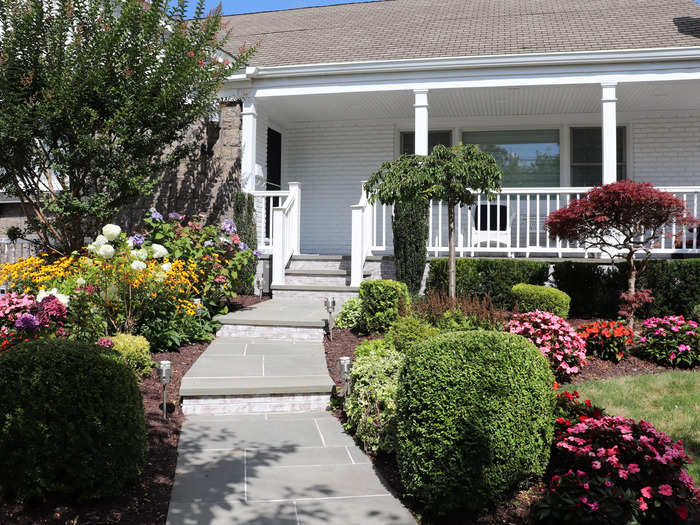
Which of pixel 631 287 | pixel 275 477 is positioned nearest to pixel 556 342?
pixel 631 287

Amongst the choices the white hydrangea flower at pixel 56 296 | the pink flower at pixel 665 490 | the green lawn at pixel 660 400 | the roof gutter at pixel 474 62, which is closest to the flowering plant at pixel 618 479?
the pink flower at pixel 665 490

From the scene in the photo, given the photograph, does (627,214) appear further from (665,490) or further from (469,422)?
(469,422)

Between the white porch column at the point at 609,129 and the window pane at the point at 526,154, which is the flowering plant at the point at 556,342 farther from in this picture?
the window pane at the point at 526,154

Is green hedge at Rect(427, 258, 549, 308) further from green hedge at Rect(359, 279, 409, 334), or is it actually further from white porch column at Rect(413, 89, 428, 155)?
white porch column at Rect(413, 89, 428, 155)

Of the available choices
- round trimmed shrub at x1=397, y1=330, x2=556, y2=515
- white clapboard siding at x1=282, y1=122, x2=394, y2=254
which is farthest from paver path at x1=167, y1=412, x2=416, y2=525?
white clapboard siding at x1=282, y1=122, x2=394, y2=254

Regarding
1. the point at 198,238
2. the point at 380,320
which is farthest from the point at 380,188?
the point at 198,238

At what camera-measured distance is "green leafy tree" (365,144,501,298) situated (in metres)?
6.64

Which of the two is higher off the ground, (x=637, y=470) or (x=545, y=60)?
(x=545, y=60)

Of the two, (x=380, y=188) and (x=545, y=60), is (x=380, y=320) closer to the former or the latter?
(x=380, y=188)

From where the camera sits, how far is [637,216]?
6.64 m

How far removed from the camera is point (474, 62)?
877cm

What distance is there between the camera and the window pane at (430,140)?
11266 mm

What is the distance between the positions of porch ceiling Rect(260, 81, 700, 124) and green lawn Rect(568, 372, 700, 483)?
5.57 m

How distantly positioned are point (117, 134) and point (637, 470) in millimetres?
6859
